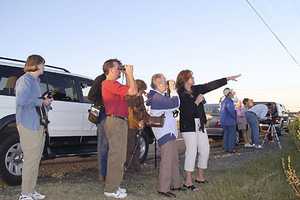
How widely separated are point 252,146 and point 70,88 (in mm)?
7933

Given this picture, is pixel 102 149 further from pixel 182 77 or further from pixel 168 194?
pixel 182 77

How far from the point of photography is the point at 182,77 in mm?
7254

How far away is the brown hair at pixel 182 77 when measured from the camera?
7230 mm

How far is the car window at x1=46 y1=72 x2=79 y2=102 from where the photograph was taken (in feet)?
27.2

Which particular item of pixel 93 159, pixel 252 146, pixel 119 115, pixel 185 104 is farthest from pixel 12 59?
→ pixel 252 146

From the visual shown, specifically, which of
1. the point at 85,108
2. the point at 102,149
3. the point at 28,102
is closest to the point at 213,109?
the point at 85,108

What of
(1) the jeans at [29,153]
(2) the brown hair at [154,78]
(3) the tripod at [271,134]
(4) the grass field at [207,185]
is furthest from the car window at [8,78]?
(3) the tripod at [271,134]

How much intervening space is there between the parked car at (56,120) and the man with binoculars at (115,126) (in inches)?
74.6

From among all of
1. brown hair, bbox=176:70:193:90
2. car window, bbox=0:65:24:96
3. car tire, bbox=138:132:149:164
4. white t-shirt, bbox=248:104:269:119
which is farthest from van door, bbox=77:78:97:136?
white t-shirt, bbox=248:104:269:119

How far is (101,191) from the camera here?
22.3ft

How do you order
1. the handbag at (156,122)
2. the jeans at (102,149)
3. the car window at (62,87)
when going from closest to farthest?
the handbag at (156,122)
the jeans at (102,149)
the car window at (62,87)

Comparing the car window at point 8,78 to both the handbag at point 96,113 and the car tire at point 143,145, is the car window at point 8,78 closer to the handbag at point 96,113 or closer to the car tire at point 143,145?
the handbag at point 96,113

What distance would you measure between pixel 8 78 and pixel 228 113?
7.42 meters

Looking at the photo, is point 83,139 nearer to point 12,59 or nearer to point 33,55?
point 12,59
